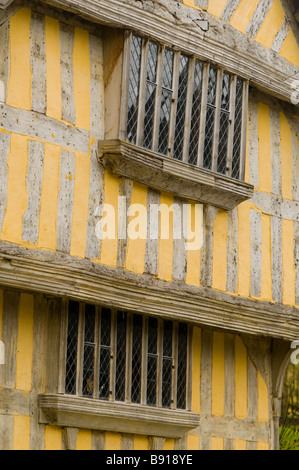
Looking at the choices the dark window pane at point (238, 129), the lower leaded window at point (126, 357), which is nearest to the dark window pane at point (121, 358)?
the lower leaded window at point (126, 357)

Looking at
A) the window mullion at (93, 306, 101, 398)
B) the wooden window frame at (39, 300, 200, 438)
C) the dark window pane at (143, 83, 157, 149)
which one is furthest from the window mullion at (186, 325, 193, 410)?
the dark window pane at (143, 83, 157, 149)

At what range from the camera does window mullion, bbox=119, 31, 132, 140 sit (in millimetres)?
8836

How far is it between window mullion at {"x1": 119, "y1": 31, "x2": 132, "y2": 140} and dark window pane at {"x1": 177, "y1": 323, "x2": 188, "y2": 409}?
6.91 feet

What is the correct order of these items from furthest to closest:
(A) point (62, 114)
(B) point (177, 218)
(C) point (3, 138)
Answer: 1. (B) point (177, 218)
2. (A) point (62, 114)
3. (C) point (3, 138)

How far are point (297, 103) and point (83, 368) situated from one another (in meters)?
4.08

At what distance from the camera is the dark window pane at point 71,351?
8.61 meters

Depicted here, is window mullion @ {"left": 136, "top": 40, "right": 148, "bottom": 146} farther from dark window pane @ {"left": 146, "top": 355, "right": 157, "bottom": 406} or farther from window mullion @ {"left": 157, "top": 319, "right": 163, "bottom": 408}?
dark window pane @ {"left": 146, "top": 355, "right": 157, "bottom": 406}

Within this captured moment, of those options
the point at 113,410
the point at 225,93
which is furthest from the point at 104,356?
the point at 225,93

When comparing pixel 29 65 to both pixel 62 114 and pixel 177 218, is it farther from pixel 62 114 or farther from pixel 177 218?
pixel 177 218

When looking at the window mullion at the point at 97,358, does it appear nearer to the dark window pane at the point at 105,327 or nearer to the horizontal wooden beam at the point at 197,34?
the dark window pane at the point at 105,327

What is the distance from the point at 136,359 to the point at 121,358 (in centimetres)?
20

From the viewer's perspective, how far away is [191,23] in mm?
9648

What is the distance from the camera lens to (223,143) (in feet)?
32.7
